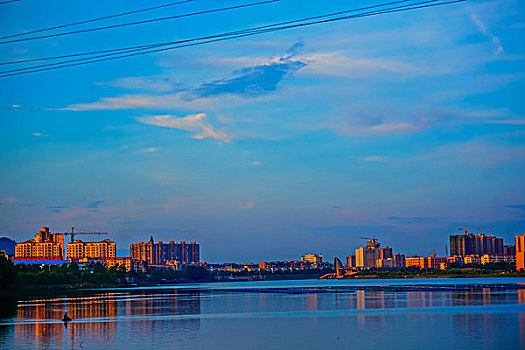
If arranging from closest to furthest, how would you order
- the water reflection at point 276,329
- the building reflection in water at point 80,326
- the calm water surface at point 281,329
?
the calm water surface at point 281,329, the water reflection at point 276,329, the building reflection in water at point 80,326

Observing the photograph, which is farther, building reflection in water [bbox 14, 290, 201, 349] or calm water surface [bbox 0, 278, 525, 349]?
building reflection in water [bbox 14, 290, 201, 349]

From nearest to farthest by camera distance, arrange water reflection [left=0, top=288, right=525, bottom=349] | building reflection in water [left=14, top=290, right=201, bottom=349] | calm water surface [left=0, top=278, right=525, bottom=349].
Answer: calm water surface [left=0, top=278, right=525, bottom=349], water reflection [left=0, top=288, right=525, bottom=349], building reflection in water [left=14, top=290, right=201, bottom=349]

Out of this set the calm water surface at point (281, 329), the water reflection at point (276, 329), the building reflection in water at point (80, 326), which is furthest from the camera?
the building reflection in water at point (80, 326)

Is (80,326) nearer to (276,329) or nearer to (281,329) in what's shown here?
(276,329)

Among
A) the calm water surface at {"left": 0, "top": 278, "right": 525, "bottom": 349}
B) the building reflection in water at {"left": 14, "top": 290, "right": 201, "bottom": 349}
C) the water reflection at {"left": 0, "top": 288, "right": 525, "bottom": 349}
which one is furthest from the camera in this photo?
the building reflection in water at {"left": 14, "top": 290, "right": 201, "bottom": 349}

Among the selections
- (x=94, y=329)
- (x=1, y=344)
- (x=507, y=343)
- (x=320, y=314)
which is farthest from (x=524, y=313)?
(x=1, y=344)

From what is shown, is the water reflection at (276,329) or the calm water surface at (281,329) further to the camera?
the water reflection at (276,329)

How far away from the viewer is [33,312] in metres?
74.9

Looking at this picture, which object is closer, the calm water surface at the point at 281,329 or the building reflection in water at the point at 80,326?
the calm water surface at the point at 281,329

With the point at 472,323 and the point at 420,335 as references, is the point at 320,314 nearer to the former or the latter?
the point at 472,323

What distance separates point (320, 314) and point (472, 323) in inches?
664

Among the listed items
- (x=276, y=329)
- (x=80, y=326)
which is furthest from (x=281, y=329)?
(x=80, y=326)

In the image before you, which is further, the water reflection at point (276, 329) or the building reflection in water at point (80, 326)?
the building reflection in water at point (80, 326)

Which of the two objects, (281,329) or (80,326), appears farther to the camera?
(80,326)
